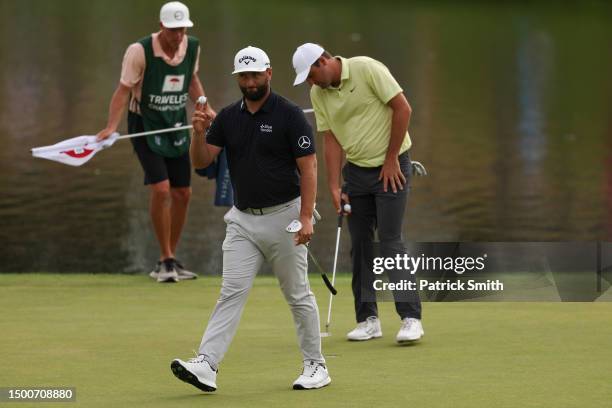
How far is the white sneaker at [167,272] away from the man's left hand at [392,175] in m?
3.27

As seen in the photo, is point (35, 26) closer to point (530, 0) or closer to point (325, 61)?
point (530, 0)

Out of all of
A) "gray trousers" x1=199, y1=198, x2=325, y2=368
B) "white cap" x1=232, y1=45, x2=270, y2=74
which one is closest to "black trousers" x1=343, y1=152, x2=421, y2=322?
"gray trousers" x1=199, y1=198, x2=325, y2=368

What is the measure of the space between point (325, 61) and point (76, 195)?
32.0 ft

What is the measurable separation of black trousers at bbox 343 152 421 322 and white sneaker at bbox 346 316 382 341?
0.04 m

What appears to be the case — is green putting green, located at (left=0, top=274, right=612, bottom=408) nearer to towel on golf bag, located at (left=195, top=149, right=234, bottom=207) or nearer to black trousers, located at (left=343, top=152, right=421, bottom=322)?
black trousers, located at (left=343, top=152, right=421, bottom=322)

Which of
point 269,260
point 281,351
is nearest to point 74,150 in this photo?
point 281,351

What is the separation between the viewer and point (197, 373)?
318 inches

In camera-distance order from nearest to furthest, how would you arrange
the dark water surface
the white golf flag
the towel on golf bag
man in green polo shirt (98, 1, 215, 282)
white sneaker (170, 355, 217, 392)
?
white sneaker (170, 355, 217, 392) < man in green polo shirt (98, 1, 215, 282) < the towel on golf bag < the white golf flag < the dark water surface

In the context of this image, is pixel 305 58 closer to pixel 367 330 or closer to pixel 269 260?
pixel 269 260

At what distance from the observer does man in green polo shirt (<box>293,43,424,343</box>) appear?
32.1 ft

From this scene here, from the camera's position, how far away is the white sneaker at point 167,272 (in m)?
12.7

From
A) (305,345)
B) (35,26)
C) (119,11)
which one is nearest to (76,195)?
(305,345)

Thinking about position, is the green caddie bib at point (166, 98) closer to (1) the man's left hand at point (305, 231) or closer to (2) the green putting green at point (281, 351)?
(2) the green putting green at point (281, 351)

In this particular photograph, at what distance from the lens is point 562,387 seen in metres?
8.28
